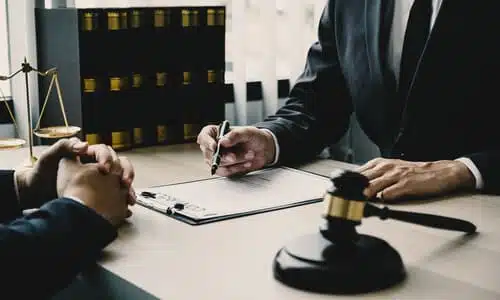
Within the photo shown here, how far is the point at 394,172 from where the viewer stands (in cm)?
150

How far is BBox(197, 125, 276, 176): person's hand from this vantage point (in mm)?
1677

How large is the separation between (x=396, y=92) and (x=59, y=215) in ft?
3.54

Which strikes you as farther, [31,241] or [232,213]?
[232,213]

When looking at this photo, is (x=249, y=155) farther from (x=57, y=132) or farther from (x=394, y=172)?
(x=57, y=132)

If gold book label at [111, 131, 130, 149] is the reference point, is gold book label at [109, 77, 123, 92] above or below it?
above

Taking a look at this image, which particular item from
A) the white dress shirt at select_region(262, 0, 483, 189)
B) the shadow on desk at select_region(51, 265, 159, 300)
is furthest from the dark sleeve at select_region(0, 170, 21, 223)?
the white dress shirt at select_region(262, 0, 483, 189)

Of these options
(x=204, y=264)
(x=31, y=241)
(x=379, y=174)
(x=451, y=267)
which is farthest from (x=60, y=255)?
(x=379, y=174)

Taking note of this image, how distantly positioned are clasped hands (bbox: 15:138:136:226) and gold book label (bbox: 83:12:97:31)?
23.0 inches

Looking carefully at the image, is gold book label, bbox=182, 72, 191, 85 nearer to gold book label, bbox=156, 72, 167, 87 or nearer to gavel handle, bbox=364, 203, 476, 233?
gold book label, bbox=156, 72, 167, 87

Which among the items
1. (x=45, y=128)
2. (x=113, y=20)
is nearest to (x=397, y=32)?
(x=113, y=20)

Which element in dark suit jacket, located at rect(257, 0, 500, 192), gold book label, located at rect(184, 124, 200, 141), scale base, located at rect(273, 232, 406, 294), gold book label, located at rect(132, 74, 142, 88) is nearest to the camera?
scale base, located at rect(273, 232, 406, 294)

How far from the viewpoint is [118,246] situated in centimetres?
119

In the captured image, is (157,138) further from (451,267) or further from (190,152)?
(451,267)

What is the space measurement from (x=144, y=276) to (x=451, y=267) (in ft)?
1.36
